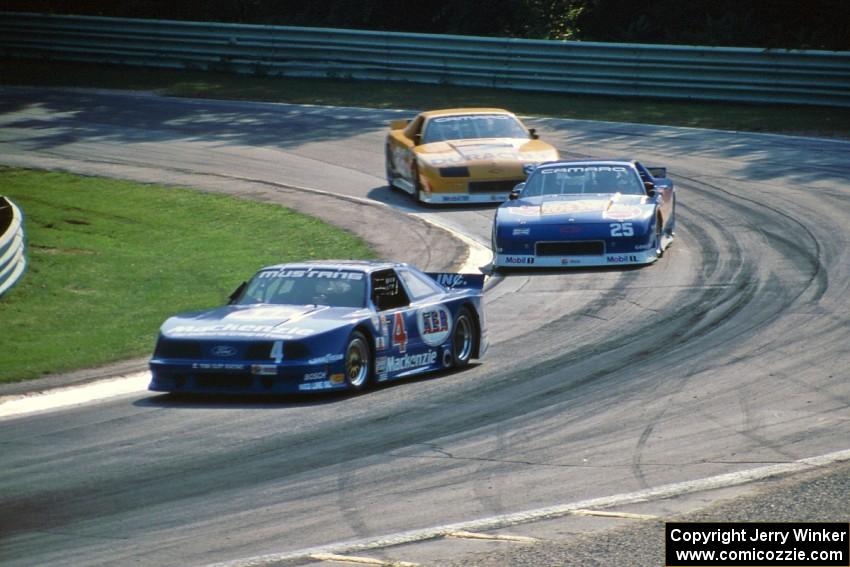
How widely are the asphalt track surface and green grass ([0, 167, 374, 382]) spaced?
1.71 meters

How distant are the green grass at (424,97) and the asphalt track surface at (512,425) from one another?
23.5 feet

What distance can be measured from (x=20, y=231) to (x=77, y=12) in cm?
2879

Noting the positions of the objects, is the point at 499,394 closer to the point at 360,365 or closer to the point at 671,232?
the point at 360,365

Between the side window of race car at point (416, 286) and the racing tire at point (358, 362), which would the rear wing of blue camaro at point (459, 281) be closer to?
the side window of race car at point (416, 286)

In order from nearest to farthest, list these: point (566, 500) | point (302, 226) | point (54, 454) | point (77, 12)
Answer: point (566, 500) → point (54, 454) → point (302, 226) → point (77, 12)

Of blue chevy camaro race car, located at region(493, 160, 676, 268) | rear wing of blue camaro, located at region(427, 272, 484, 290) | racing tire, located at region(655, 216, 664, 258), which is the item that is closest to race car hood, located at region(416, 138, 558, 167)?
blue chevy camaro race car, located at region(493, 160, 676, 268)

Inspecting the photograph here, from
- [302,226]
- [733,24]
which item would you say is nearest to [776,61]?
[733,24]

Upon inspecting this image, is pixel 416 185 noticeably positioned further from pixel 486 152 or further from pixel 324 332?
pixel 324 332

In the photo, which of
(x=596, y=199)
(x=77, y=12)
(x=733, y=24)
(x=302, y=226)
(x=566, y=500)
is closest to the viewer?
(x=566, y=500)

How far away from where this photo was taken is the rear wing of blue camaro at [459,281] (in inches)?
561

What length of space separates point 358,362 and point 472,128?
1216cm

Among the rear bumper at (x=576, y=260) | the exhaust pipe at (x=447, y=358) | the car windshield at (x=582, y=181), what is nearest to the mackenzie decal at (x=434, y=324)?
the exhaust pipe at (x=447, y=358)

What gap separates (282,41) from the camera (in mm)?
35469

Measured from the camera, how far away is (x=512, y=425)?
10.7m
